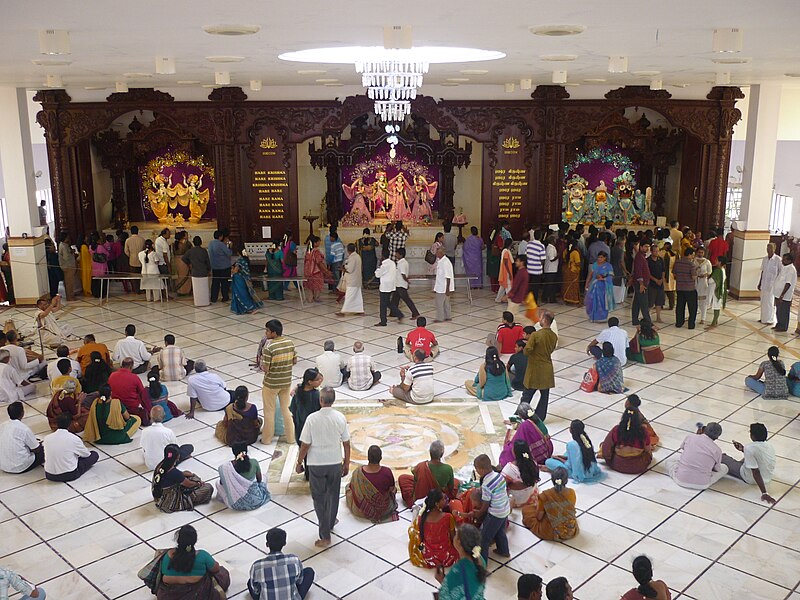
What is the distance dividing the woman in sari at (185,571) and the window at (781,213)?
1767cm

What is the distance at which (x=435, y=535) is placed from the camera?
20.1 feet

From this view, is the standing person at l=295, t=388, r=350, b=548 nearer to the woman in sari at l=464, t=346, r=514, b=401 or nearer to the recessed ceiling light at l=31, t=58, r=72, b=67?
the woman in sari at l=464, t=346, r=514, b=401

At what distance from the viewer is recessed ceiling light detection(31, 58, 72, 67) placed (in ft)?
31.9

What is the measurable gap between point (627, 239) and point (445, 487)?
9567 mm

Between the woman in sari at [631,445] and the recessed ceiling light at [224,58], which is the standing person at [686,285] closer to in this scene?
the woman in sari at [631,445]

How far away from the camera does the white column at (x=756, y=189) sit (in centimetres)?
1496

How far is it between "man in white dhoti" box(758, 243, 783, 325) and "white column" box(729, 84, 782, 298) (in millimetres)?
1690

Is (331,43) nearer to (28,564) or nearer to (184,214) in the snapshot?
(28,564)

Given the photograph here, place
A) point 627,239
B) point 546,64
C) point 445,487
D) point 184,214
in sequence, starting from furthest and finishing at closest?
1. point 184,214
2. point 627,239
3. point 546,64
4. point 445,487

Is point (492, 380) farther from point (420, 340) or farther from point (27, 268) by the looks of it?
point (27, 268)

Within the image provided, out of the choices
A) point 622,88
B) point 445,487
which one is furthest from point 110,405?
point 622,88

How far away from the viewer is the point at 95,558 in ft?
21.2

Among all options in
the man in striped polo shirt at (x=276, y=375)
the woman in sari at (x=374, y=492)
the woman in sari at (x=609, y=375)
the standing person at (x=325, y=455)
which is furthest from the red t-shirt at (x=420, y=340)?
the standing person at (x=325, y=455)

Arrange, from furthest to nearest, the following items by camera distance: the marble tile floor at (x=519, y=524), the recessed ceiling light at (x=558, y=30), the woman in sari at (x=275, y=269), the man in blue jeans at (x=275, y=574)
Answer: the woman in sari at (x=275, y=269), the recessed ceiling light at (x=558, y=30), the marble tile floor at (x=519, y=524), the man in blue jeans at (x=275, y=574)
